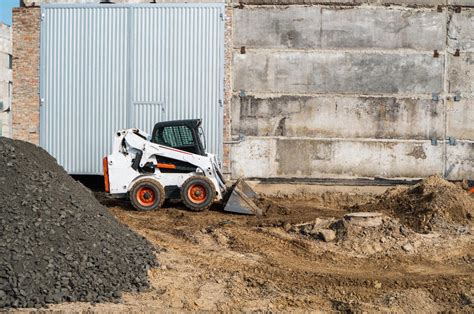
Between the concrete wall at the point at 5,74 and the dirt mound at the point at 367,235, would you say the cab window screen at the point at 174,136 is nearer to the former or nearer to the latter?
the dirt mound at the point at 367,235

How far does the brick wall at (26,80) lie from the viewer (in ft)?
66.0

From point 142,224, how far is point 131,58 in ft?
20.8

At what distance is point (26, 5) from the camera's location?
66.9ft

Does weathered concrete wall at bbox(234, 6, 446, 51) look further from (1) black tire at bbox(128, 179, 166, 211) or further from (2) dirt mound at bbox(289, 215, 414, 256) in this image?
(2) dirt mound at bbox(289, 215, 414, 256)

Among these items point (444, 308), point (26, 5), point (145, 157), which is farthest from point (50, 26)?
point (444, 308)

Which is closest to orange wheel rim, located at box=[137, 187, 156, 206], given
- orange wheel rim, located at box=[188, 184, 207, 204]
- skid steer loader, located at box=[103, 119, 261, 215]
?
skid steer loader, located at box=[103, 119, 261, 215]

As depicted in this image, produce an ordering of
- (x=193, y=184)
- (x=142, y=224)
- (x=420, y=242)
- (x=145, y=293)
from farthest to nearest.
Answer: (x=193, y=184) → (x=142, y=224) → (x=420, y=242) → (x=145, y=293)

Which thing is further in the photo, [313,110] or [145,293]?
[313,110]

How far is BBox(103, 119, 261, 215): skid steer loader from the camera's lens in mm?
16719

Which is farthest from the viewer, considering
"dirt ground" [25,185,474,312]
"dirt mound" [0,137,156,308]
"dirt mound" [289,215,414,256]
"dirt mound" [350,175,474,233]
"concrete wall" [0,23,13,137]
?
"concrete wall" [0,23,13,137]

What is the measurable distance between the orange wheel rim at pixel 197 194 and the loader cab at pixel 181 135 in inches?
33.2

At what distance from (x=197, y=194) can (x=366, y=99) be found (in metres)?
5.90

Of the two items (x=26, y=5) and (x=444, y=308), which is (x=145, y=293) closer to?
(x=444, y=308)

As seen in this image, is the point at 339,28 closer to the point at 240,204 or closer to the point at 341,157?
the point at 341,157
